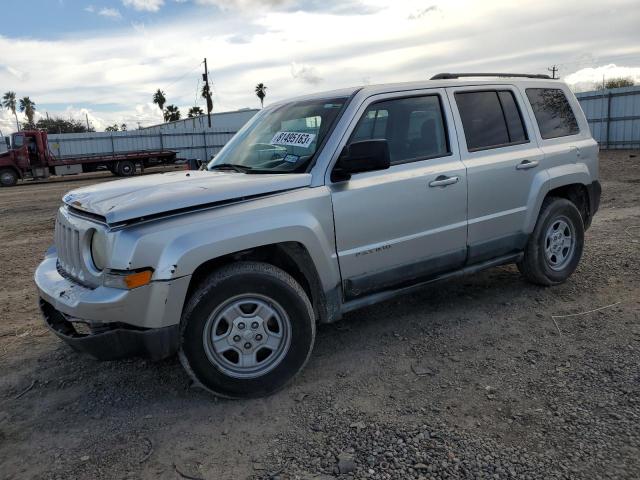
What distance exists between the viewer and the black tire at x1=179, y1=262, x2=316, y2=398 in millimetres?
3074

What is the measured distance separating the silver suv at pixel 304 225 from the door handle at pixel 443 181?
10mm

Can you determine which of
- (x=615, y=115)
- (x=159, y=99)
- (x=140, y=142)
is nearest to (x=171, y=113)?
(x=159, y=99)

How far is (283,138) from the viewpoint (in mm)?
3963

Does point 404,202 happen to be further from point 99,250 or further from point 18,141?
point 18,141

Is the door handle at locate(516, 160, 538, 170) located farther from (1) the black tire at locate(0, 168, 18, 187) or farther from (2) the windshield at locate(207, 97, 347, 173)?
(1) the black tire at locate(0, 168, 18, 187)

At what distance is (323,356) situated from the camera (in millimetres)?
3889

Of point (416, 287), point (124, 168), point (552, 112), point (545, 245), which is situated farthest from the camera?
point (124, 168)

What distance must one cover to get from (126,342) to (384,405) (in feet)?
5.10

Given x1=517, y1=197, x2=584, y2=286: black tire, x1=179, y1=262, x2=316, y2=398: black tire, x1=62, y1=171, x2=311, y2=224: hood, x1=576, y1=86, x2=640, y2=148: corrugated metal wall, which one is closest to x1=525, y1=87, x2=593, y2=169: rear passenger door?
x1=517, y1=197, x2=584, y2=286: black tire

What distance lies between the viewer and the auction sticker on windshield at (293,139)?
3.77m

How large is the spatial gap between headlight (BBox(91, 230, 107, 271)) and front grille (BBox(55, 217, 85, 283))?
0.43 ft

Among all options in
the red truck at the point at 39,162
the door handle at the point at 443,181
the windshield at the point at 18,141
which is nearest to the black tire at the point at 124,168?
the red truck at the point at 39,162

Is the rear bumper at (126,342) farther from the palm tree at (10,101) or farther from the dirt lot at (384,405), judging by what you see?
the palm tree at (10,101)

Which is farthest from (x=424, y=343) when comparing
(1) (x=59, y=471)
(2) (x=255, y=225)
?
Result: (1) (x=59, y=471)
